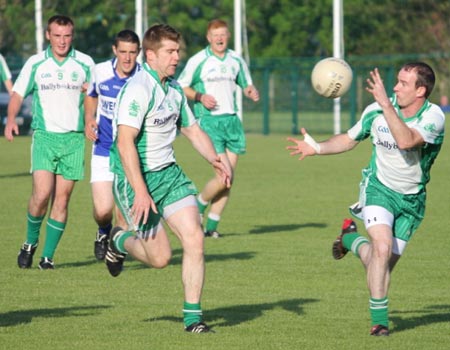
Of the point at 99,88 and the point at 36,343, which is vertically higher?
the point at 99,88

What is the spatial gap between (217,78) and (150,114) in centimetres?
654

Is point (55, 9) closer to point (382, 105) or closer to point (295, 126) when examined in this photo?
point (295, 126)

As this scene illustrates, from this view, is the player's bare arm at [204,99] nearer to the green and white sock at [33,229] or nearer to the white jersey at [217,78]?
the white jersey at [217,78]

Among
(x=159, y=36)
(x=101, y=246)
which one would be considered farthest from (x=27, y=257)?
(x=159, y=36)

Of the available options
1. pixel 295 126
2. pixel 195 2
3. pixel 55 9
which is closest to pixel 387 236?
pixel 295 126

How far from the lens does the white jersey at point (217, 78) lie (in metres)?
14.8

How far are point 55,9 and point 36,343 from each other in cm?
4576

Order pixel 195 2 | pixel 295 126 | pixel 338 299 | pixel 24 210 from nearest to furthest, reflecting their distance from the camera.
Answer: pixel 338 299 < pixel 24 210 < pixel 295 126 < pixel 195 2

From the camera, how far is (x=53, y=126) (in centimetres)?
1162

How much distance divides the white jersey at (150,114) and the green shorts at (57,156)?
9.75ft

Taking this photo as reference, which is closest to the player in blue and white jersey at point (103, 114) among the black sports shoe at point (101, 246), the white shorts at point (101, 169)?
the white shorts at point (101, 169)

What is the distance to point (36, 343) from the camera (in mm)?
8039

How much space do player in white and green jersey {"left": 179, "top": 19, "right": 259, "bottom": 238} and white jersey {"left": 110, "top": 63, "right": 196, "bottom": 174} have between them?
5.67 meters

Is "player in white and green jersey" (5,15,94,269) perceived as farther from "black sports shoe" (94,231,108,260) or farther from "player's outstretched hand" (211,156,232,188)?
"player's outstretched hand" (211,156,232,188)
